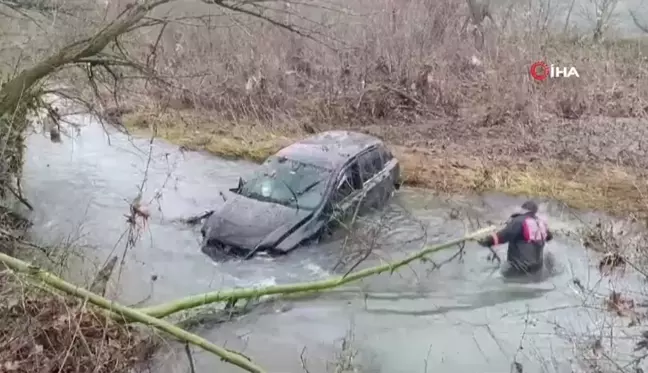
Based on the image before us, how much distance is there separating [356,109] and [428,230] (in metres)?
7.14

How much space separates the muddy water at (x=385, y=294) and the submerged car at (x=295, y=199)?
294mm

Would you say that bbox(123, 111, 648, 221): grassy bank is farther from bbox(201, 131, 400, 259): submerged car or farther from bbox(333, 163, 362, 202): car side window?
bbox(333, 163, 362, 202): car side window

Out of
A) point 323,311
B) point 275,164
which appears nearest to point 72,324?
point 323,311

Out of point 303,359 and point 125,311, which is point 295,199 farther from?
point 125,311

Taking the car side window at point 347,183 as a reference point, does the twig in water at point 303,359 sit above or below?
below

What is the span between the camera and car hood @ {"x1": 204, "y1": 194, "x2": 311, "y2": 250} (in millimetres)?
9688

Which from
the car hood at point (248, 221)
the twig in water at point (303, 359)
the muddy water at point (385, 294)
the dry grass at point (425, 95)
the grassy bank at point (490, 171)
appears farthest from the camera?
the dry grass at point (425, 95)

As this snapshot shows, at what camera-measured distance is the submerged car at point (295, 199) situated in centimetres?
975

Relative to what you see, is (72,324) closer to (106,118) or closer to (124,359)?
(124,359)

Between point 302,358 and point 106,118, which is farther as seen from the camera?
point 106,118

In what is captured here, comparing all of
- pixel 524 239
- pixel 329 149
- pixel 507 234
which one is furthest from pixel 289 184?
pixel 524 239

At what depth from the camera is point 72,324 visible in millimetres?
6562

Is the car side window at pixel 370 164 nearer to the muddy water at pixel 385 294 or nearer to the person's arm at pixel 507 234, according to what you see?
the muddy water at pixel 385 294

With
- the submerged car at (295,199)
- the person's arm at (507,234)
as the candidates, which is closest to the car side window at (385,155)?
the submerged car at (295,199)
